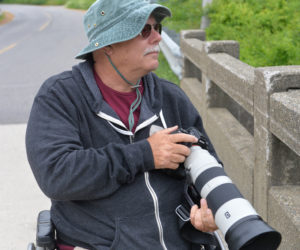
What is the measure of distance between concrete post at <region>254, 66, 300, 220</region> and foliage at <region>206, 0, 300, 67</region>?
4.40 ft

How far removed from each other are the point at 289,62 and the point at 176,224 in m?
2.71

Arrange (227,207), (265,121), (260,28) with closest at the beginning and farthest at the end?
(227,207)
(265,121)
(260,28)

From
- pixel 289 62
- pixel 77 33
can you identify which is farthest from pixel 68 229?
pixel 77 33

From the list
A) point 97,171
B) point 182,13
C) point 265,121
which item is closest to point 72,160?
point 97,171

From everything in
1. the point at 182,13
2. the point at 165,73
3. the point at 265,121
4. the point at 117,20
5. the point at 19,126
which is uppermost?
the point at 117,20

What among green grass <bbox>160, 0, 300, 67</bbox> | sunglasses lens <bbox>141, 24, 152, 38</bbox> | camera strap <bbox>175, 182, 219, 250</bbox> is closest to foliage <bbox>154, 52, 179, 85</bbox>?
green grass <bbox>160, 0, 300, 67</bbox>

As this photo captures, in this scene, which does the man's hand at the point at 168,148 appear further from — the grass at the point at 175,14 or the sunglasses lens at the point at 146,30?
the grass at the point at 175,14

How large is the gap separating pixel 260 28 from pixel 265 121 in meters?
3.81

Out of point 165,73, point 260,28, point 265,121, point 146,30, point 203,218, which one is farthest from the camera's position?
point 165,73

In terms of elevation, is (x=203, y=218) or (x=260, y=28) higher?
(x=203, y=218)

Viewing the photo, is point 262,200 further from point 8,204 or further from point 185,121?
point 8,204

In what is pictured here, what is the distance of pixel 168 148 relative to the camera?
2367 mm

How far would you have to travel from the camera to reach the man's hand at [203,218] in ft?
7.53

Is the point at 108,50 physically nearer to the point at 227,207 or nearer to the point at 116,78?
the point at 116,78
